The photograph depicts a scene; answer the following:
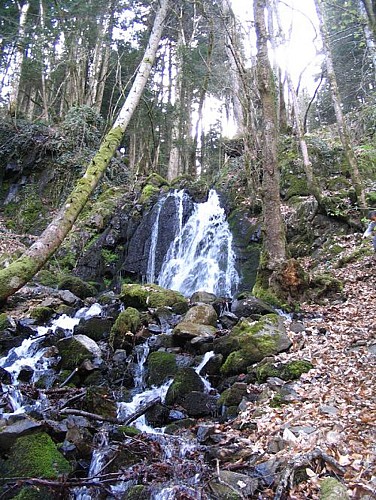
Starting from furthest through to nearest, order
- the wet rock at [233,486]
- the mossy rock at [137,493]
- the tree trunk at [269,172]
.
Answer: the tree trunk at [269,172] < the mossy rock at [137,493] < the wet rock at [233,486]

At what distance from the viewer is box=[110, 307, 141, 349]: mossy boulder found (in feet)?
24.9

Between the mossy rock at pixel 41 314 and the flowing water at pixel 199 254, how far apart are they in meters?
4.60

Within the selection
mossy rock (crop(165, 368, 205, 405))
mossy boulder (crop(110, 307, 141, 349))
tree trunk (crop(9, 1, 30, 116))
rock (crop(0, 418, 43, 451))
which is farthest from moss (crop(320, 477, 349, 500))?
tree trunk (crop(9, 1, 30, 116))

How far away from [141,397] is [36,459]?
2440 mm

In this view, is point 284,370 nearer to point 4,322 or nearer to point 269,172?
point 269,172

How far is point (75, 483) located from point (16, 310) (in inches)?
266

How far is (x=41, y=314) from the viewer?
29.4ft

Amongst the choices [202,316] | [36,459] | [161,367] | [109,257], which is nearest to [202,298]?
[202,316]

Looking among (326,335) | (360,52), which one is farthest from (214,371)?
(360,52)

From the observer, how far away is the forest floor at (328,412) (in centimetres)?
331

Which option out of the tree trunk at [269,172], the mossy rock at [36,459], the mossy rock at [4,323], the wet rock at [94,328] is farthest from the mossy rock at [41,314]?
the mossy rock at [36,459]

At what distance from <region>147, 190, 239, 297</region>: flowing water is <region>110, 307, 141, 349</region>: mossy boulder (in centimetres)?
451

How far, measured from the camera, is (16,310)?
9.51 m

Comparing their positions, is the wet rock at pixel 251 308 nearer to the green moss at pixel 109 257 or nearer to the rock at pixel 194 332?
the rock at pixel 194 332
